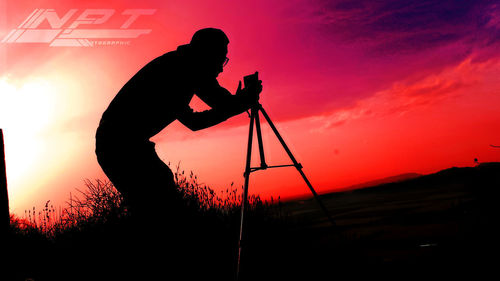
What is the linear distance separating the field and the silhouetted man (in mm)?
266

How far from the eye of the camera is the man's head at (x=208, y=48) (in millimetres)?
3002

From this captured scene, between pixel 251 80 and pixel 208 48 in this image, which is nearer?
pixel 208 48

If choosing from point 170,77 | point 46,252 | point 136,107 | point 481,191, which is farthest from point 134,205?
point 481,191

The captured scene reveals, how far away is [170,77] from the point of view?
9.32 feet

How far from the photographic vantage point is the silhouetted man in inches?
109

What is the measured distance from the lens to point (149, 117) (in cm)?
282

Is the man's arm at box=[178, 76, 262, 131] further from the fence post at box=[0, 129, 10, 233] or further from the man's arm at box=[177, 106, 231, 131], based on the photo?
the fence post at box=[0, 129, 10, 233]

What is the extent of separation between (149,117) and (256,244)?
2.86 metres

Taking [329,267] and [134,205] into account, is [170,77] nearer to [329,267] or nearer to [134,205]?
[134,205]

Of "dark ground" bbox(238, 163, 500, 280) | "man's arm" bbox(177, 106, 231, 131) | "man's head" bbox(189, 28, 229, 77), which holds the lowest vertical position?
"dark ground" bbox(238, 163, 500, 280)

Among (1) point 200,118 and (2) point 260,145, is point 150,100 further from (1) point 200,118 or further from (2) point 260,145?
(2) point 260,145

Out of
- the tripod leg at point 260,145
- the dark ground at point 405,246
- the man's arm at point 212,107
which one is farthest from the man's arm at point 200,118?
the dark ground at point 405,246

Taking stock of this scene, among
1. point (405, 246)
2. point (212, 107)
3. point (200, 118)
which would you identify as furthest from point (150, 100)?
point (405, 246)

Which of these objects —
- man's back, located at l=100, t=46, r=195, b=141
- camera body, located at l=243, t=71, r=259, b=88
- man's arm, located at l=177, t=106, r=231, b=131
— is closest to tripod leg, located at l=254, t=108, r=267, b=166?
camera body, located at l=243, t=71, r=259, b=88
